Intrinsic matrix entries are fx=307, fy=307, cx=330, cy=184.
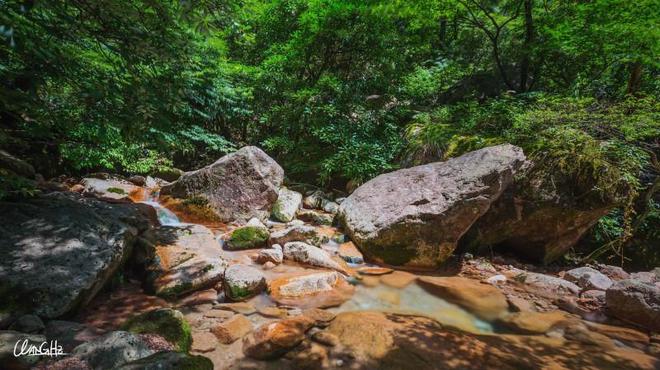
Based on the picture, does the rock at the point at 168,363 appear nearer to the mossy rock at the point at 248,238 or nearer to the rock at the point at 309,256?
the rock at the point at 309,256

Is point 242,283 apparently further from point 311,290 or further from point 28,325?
point 28,325

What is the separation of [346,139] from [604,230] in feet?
19.8

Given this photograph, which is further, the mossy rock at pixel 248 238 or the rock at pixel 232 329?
the mossy rock at pixel 248 238

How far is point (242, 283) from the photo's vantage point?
372 cm

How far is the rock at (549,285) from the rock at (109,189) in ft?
25.0

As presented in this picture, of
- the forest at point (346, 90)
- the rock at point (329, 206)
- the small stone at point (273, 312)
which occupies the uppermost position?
the forest at point (346, 90)

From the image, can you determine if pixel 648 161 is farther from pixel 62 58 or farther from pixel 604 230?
pixel 62 58

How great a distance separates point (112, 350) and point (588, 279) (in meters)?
6.37

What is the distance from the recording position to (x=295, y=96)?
29.2ft

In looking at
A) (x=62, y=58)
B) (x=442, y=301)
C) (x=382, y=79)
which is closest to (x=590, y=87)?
(x=382, y=79)

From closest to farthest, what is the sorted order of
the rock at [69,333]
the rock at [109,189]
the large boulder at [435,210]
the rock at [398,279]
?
1. the rock at [69,333]
2. the rock at [398,279]
3. the large boulder at [435,210]
4. the rock at [109,189]

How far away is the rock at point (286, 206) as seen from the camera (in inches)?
268

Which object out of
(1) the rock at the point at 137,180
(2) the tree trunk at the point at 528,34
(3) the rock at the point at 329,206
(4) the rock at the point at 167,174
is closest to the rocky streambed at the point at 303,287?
(3) the rock at the point at 329,206

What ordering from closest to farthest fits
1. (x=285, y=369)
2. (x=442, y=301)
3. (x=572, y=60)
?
(x=285, y=369) → (x=442, y=301) → (x=572, y=60)
